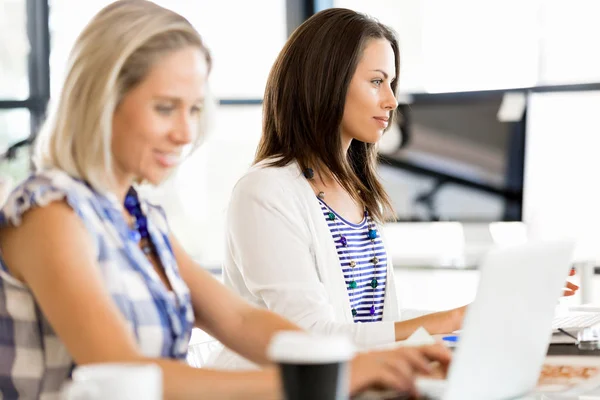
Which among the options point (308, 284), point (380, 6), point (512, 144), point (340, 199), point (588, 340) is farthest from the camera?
point (380, 6)

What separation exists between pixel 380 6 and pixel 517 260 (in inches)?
137

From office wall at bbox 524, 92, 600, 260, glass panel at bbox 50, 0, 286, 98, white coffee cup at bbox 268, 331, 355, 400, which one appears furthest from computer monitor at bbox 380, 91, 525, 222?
white coffee cup at bbox 268, 331, 355, 400

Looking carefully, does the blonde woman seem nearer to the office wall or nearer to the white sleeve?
the white sleeve

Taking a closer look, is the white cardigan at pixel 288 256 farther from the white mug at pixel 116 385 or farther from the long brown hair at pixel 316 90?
the white mug at pixel 116 385

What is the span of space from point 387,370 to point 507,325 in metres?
0.19

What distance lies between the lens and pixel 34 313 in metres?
1.29

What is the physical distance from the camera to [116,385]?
2.76ft

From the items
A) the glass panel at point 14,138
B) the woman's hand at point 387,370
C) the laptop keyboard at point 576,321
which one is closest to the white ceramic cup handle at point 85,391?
the woman's hand at point 387,370

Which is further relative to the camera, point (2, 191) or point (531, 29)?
point (531, 29)

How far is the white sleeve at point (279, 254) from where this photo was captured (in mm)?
1926

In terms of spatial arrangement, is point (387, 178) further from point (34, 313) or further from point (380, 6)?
point (34, 313)

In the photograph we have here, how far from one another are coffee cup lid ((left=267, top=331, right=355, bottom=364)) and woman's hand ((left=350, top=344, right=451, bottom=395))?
0.29 metres

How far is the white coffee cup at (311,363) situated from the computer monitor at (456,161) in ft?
8.27

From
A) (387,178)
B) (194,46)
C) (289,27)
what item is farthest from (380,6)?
(194,46)
